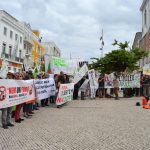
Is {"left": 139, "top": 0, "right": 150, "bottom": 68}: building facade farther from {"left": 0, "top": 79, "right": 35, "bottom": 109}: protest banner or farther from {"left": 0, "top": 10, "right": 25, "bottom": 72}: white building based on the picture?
{"left": 0, "top": 79, "right": 35, "bottom": 109}: protest banner

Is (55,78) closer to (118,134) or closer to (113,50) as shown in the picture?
(118,134)

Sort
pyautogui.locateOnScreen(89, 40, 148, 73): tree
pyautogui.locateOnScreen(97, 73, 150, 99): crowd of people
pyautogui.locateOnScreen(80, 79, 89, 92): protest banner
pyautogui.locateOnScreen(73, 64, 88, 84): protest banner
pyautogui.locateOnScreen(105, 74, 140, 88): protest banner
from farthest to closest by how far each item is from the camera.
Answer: pyautogui.locateOnScreen(89, 40, 148, 73): tree → pyautogui.locateOnScreen(105, 74, 140, 88): protest banner → pyautogui.locateOnScreen(97, 73, 150, 99): crowd of people → pyautogui.locateOnScreen(80, 79, 89, 92): protest banner → pyautogui.locateOnScreen(73, 64, 88, 84): protest banner

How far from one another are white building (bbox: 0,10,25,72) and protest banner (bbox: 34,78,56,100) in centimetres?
3604

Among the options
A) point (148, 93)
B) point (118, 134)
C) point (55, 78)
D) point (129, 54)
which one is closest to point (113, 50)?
point (129, 54)

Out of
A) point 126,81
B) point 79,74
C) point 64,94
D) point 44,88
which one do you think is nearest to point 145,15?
point 126,81

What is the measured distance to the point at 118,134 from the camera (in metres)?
8.30

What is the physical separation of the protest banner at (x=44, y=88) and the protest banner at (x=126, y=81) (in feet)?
25.0

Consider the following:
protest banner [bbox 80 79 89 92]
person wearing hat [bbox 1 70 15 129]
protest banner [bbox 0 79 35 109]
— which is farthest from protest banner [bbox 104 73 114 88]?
person wearing hat [bbox 1 70 15 129]

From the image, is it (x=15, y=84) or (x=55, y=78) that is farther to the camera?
(x=55, y=78)

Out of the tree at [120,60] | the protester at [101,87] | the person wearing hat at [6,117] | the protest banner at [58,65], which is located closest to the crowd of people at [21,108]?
the person wearing hat at [6,117]

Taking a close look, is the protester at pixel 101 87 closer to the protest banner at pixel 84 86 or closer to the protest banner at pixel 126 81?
the protest banner at pixel 126 81

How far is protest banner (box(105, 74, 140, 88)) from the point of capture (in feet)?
77.3

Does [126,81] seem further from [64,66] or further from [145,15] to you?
[145,15]

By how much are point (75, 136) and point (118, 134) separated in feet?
3.80
